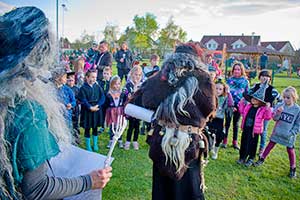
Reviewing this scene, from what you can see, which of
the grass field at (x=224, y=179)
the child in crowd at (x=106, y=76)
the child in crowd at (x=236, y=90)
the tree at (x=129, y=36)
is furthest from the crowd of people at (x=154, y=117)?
the tree at (x=129, y=36)

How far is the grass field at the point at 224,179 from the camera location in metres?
3.62

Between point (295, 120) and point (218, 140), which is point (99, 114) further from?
point (295, 120)

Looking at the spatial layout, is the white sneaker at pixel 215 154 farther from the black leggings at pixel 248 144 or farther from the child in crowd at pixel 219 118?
the black leggings at pixel 248 144

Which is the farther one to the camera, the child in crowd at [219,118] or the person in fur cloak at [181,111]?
the child in crowd at [219,118]

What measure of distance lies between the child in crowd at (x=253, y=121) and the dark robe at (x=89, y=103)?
270 cm

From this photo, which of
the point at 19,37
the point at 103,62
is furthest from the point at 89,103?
the point at 19,37

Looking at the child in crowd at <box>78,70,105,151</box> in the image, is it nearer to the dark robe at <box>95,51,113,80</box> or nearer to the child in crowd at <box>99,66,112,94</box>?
the child in crowd at <box>99,66,112,94</box>

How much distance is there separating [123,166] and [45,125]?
3.35m

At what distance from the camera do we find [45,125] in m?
1.15

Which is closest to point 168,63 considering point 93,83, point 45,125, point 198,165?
point 198,165

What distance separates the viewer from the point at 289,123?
4.21 metres

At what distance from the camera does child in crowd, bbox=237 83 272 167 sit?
443 centimetres

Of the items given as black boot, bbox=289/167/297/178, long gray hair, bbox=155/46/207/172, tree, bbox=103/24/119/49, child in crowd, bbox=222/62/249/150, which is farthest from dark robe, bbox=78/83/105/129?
tree, bbox=103/24/119/49

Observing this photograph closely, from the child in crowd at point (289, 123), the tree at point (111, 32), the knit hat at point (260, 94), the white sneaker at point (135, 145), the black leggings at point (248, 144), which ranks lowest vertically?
the white sneaker at point (135, 145)
